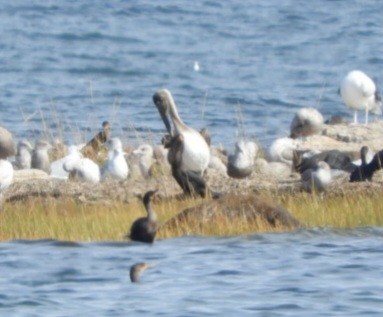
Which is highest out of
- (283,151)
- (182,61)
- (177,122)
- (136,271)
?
(182,61)

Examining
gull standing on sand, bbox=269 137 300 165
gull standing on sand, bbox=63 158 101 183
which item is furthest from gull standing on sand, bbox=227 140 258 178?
gull standing on sand, bbox=269 137 300 165

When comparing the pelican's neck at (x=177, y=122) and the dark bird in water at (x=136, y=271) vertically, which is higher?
the pelican's neck at (x=177, y=122)

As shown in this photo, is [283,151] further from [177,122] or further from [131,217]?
[131,217]

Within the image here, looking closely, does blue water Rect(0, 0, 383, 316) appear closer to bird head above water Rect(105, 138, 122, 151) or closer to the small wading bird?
the small wading bird

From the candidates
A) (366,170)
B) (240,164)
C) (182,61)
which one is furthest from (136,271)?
(182,61)

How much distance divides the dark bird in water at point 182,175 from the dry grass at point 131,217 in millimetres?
191

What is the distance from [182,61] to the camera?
41.4 metres

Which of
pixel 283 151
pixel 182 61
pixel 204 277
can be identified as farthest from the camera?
pixel 182 61

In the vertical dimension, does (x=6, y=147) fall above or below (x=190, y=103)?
below

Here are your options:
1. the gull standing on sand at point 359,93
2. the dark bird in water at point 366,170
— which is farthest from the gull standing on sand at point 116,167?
the gull standing on sand at point 359,93

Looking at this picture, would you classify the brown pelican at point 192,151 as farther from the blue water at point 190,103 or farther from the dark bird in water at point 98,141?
the dark bird in water at point 98,141

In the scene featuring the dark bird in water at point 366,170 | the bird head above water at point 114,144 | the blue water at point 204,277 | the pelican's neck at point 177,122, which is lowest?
the blue water at point 204,277

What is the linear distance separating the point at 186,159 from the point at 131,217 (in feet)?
5.58

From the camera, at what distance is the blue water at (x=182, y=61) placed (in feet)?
96.9
